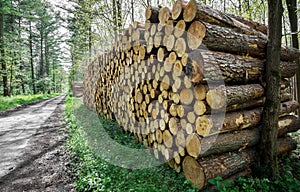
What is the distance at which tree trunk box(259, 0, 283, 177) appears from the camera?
109 inches

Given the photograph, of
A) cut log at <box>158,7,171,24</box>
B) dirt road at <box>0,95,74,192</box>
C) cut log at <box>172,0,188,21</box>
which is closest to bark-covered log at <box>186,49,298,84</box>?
cut log at <box>172,0,188,21</box>

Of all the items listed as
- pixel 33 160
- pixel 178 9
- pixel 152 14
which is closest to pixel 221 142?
pixel 178 9

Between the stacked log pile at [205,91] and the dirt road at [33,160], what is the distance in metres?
1.84

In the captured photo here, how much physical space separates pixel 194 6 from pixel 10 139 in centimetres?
589

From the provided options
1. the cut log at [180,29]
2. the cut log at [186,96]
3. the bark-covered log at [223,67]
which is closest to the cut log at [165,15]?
the cut log at [180,29]

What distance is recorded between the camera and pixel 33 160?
158 inches

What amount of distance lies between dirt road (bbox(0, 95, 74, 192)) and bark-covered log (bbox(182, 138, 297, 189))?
1849mm

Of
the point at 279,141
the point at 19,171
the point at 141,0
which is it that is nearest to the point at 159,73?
the point at 279,141

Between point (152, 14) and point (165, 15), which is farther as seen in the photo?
point (152, 14)

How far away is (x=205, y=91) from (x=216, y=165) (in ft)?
3.38

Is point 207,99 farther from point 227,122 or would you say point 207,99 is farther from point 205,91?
point 227,122

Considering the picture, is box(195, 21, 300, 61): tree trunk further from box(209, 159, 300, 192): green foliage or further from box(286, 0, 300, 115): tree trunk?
box(286, 0, 300, 115): tree trunk

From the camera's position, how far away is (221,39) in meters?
2.67

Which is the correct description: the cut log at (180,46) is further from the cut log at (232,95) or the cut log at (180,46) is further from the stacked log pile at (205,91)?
the cut log at (232,95)
